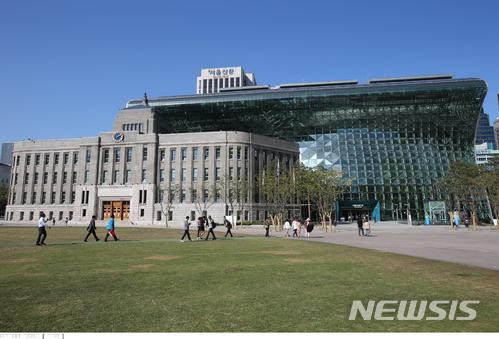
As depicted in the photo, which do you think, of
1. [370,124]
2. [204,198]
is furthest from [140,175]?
[370,124]

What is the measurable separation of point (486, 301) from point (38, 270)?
1390 cm

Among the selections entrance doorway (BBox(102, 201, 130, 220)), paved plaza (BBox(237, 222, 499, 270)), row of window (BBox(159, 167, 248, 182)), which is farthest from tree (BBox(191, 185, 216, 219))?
paved plaza (BBox(237, 222, 499, 270))

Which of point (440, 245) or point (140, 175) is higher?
point (140, 175)

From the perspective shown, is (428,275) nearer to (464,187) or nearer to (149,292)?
(149,292)

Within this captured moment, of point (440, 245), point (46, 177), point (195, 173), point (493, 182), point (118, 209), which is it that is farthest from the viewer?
point (46, 177)

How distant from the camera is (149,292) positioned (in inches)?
370

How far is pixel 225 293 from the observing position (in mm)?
9234

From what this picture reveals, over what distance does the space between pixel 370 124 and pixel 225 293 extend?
99167mm

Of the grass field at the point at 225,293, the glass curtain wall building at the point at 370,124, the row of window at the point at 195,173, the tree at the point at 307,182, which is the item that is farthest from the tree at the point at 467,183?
the grass field at the point at 225,293

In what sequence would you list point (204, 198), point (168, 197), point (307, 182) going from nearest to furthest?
point (307, 182) < point (204, 198) < point (168, 197)

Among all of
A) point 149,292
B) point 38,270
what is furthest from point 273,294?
point 38,270

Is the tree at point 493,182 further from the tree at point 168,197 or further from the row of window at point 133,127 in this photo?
the row of window at point 133,127

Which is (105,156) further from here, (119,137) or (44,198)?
(44,198)

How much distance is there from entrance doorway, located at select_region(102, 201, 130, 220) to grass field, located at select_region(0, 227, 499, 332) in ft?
211
